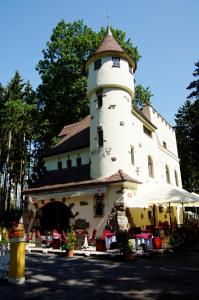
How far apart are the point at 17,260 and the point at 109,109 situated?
15.2m

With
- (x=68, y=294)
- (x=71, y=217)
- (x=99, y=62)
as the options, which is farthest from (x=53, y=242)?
(x=99, y=62)

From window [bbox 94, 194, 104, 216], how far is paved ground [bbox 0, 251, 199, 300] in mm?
A: 8173

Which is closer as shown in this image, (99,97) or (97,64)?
(99,97)

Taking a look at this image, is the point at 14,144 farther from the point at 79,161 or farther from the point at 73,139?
the point at 79,161

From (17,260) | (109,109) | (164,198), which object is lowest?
(17,260)

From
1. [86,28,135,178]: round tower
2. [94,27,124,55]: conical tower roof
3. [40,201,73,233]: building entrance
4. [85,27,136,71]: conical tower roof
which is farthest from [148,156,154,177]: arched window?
[94,27,124,55]: conical tower roof

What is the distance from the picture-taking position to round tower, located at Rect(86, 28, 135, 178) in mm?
21016

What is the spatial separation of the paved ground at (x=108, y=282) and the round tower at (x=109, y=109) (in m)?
10.1

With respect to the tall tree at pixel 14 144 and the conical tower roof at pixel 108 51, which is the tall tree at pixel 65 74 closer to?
the tall tree at pixel 14 144

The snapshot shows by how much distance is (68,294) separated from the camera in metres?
7.17

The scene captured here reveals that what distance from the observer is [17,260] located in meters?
8.59

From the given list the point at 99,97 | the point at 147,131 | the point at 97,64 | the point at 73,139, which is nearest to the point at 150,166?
the point at 147,131

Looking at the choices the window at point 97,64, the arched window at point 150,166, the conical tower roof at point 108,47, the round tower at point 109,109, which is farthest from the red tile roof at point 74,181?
the conical tower roof at point 108,47

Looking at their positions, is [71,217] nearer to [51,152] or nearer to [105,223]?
[105,223]
